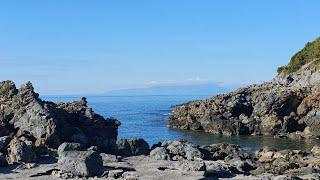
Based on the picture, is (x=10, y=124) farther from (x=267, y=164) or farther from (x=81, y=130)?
(x=267, y=164)

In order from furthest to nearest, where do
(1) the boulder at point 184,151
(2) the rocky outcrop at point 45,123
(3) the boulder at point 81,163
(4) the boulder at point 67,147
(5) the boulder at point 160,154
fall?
(2) the rocky outcrop at point 45,123
(1) the boulder at point 184,151
(5) the boulder at point 160,154
(4) the boulder at point 67,147
(3) the boulder at point 81,163

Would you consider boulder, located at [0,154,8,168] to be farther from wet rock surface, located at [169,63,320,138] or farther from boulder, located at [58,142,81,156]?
wet rock surface, located at [169,63,320,138]

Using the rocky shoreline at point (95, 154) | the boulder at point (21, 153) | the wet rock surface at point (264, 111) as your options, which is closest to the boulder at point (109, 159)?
the rocky shoreline at point (95, 154)

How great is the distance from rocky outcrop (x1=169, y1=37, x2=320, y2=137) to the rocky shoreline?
33.3 m

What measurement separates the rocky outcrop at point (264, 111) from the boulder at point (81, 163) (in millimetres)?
58970

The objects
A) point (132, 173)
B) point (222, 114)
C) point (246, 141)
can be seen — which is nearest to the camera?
point (132, 173)

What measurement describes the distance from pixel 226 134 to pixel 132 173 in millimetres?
63973

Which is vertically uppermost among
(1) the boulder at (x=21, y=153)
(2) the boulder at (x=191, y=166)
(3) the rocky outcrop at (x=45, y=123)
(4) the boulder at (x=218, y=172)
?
(3) the rocky outcrop at (x=45, y=123)

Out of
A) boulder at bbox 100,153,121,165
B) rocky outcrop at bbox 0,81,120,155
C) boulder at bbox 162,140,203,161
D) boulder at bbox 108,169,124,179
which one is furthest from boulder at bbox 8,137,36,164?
boulder at bbox 162,140,203,161

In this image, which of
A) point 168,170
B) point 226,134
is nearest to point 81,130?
point 168,170

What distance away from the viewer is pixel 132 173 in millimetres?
47812

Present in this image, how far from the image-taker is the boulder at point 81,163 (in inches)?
1887

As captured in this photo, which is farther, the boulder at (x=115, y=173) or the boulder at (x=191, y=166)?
the boulder at (x=191, y=166)

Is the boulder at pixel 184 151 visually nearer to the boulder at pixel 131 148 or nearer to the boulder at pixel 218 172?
the boulder at pixel 131 148
